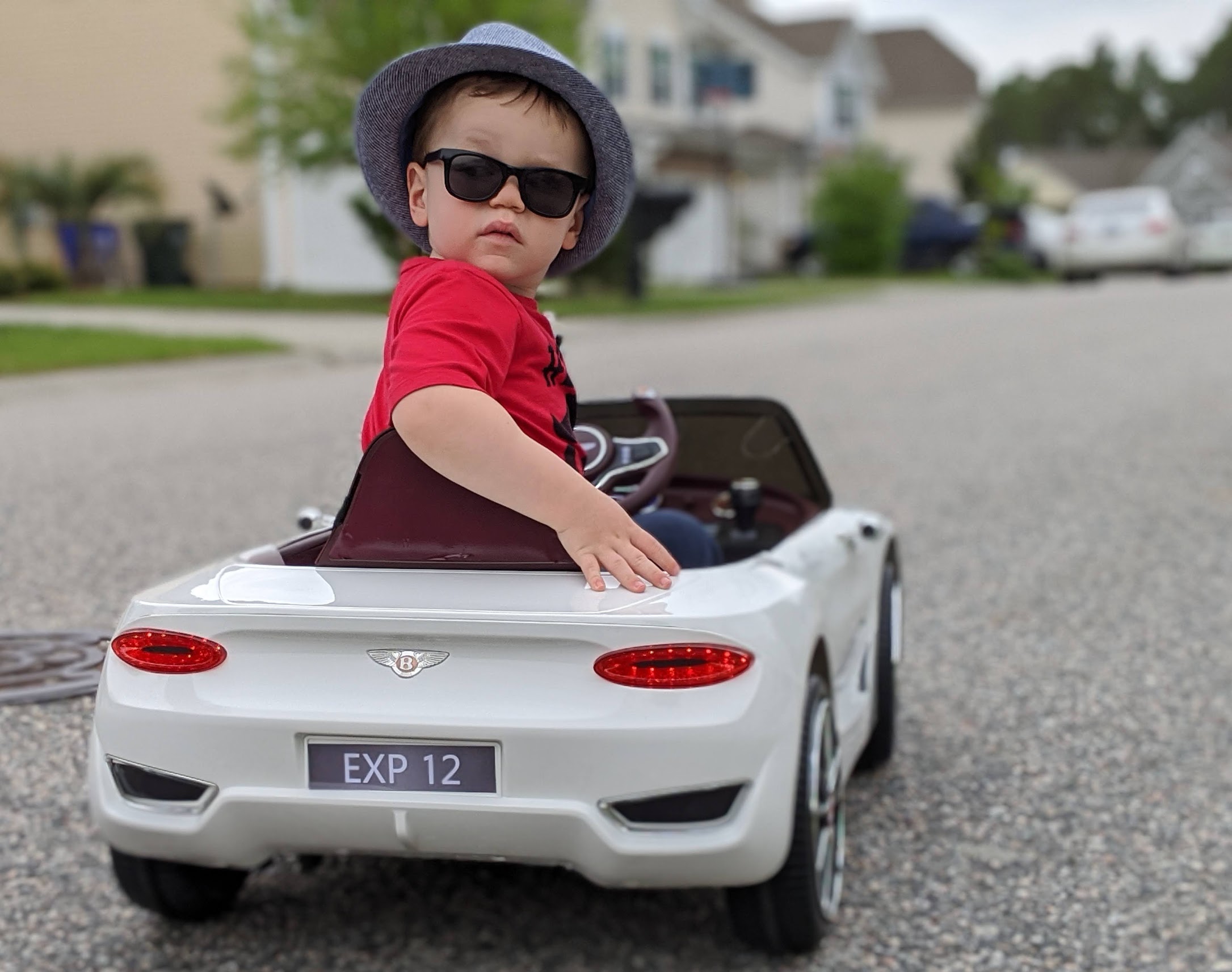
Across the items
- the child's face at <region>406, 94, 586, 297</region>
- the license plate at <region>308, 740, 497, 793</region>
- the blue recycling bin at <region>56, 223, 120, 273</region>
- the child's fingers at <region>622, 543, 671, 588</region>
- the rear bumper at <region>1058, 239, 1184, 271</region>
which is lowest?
the rear bumper at <region>1058, 239, 1184, 271</region>

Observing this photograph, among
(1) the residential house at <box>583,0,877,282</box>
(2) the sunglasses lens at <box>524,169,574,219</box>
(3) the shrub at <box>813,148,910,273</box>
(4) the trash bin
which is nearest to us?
(2) the sunglasses lens at <box>524,169,574,219</box>

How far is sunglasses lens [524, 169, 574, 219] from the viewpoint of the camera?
286cm

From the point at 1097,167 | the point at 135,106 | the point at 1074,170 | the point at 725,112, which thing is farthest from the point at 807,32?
the point at 1097,167

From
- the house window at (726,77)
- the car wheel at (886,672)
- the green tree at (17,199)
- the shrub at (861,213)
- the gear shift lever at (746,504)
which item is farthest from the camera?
the house window at (726,77)

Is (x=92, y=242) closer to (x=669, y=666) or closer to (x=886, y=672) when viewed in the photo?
(x=886, y=672)

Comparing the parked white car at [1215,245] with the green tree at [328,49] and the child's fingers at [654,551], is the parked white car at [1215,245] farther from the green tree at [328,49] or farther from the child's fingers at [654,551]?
the child's fingers at [654,551]

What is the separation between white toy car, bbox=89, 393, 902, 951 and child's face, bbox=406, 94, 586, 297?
38 centimetres

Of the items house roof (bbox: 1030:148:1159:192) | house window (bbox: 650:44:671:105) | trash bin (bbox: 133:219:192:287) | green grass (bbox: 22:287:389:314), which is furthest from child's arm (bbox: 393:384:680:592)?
house roof (bbox: 1030:148:1159:192)

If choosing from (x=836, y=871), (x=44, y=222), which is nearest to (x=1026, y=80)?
(x=44, y=222)

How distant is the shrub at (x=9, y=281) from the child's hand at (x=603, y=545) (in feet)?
75.5

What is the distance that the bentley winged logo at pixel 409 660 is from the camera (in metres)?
2.67

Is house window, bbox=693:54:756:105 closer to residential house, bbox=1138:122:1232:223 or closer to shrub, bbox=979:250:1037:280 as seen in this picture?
shrub, bbox=979:250:1037:280

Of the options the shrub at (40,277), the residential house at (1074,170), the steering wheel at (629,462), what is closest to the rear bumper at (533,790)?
the steering wheel at (629,462)

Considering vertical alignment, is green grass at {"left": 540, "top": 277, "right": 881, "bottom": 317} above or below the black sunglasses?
below
